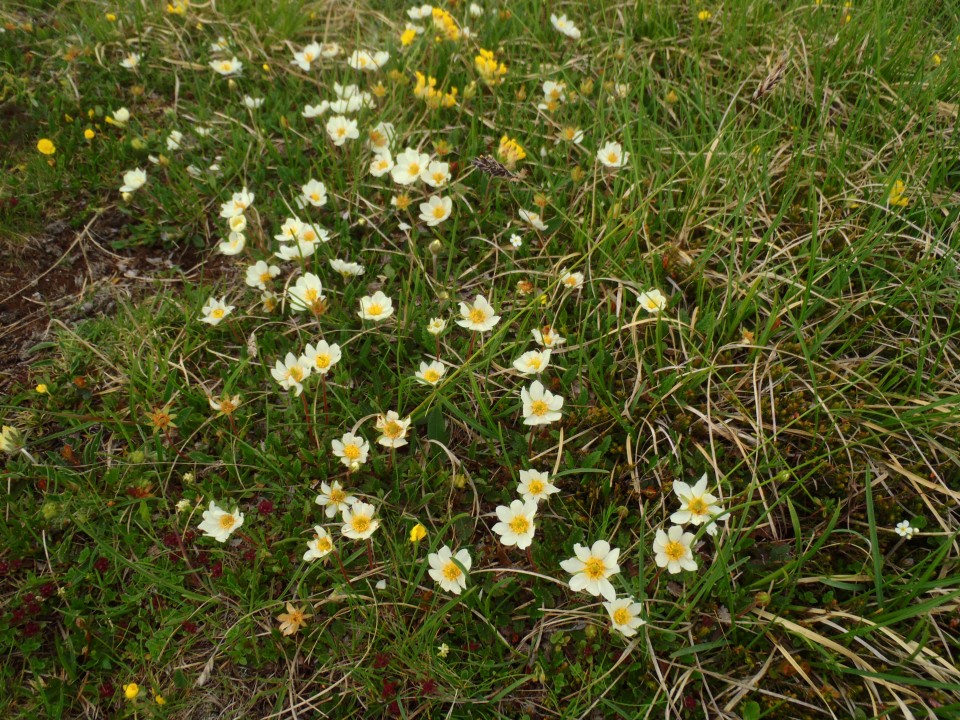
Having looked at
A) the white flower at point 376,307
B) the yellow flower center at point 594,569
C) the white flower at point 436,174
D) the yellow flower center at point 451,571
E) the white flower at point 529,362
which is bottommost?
the yellow flower center at point 451,571

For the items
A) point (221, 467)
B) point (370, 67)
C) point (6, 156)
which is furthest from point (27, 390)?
point (370, 67)

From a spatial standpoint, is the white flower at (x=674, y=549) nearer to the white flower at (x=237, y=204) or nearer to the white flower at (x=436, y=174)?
the white flower at (x=436, y=174)

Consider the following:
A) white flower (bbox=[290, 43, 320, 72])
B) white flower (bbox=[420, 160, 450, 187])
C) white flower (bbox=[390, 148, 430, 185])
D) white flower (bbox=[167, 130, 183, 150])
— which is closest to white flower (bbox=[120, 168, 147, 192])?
white flower (bbox=[167, 130, 183, 150])

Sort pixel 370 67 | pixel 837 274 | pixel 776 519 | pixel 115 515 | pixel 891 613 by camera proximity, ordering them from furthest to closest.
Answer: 1. pixel 370 67
2. pixel 837 274
3. pixel 115 515
4. pixel 776 519
5. pixel 891 613

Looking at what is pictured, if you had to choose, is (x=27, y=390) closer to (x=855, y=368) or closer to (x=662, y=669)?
(x=662, y=669)

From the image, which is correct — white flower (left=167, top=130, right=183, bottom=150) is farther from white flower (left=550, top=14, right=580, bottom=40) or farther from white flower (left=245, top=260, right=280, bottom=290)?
white flower (left=550, top=14, right=580, bottom=40)

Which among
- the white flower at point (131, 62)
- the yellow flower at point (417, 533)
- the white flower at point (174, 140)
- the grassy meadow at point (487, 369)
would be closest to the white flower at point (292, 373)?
the grassy meadow at point (487, 369)
